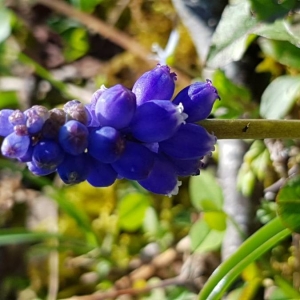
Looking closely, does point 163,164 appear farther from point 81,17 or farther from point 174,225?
point 81,17

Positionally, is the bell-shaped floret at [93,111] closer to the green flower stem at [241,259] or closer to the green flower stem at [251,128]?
the green flower stem at [251,128]

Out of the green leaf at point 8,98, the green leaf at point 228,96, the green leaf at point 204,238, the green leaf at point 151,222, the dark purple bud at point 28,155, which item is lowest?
the green leaf at point 8,98

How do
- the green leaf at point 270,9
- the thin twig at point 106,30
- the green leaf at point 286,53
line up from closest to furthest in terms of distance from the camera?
the green leaf at point 270,9, the green leaf at point 286,53, the thin twig at point 106,30

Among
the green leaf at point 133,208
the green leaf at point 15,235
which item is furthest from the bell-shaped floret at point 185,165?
the green leaf at point 133,208

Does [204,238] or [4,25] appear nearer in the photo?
[204,238]

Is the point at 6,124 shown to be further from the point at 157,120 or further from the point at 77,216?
the point at 77,216

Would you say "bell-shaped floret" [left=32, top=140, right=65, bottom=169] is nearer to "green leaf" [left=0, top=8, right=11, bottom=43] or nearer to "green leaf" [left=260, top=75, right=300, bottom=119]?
"green leaf" [left=260, top=75, right=300, bottom=119]

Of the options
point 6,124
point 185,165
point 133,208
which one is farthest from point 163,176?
point 133,208

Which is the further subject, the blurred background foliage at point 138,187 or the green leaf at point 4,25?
the green leaf at point 4,25
